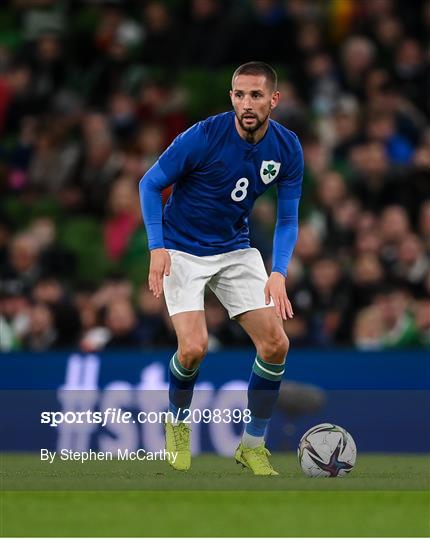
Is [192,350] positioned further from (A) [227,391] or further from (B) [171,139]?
(B) [171,139]

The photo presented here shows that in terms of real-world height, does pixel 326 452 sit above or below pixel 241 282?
below

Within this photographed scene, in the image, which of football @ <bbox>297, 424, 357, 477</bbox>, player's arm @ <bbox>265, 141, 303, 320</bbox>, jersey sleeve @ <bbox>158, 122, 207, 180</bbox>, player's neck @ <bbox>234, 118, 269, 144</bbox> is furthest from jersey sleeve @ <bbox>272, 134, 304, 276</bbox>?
football @ <bbox>297, 424, 357, 477</bbox>

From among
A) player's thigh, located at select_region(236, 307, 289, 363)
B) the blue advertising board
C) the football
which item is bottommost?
the blue advertising board

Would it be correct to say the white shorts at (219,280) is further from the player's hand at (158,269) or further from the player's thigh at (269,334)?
the player's hand at (158,269)

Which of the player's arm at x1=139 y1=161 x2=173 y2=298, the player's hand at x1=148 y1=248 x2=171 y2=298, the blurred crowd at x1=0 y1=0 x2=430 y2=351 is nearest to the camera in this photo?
the player's hand at x1=148 y1=248 x2=171 y2=298

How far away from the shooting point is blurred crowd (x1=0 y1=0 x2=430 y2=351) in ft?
45.4

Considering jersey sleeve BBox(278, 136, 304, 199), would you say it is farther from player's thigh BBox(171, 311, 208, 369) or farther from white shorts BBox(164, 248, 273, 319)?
player's thigh BBox(171, 311, 208, 369)

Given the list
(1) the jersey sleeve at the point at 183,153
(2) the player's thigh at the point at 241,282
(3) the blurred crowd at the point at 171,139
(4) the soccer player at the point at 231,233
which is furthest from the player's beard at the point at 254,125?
(3) the blurred crowd at the point at 171,139

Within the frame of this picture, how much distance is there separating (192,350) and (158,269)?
0.59 m

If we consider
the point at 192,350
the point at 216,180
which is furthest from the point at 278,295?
the point at 216,180

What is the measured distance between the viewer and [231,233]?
9672mm

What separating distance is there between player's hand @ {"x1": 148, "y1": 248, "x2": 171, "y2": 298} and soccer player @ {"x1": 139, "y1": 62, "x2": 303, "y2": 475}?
25 mm

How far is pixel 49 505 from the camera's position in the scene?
797 cm

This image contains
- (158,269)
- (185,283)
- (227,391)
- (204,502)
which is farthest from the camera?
(227,391)
